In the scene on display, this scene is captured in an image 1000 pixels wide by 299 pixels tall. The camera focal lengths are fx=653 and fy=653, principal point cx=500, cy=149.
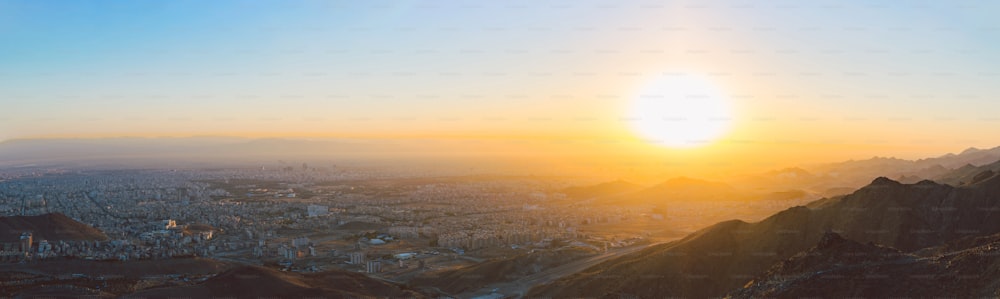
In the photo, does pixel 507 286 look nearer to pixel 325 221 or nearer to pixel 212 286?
pixel 212 286

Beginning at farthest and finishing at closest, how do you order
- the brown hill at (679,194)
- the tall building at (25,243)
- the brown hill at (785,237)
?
1. the brown hill at (679,194)
2. the tall building at (25,243)
3. the brown hill at (785,237)

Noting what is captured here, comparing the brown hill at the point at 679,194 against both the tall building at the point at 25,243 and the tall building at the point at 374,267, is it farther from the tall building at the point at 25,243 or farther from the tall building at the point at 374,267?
the tall building at the point at 25,243

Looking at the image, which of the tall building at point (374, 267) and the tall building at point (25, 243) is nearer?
the tall building at point (374, 267)

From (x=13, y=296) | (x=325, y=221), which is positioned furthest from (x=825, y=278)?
(x=325, y=221)

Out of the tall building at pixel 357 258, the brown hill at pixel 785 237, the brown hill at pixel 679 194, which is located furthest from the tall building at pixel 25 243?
the brown hill at pixel 679 194

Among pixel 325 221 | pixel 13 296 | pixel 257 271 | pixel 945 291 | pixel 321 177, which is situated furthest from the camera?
pixel 321 177

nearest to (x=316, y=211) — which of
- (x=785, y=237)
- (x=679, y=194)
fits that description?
(x=679, y=194)

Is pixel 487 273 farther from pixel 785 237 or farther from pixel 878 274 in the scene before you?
pixel 878 274
